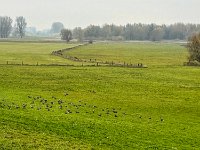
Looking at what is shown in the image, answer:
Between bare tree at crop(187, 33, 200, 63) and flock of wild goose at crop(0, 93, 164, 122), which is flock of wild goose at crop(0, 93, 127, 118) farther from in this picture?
bare tree at crop(187, 33, 200, 63)

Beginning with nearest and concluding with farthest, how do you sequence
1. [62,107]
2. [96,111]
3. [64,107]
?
[96,111]
[62,107]
[64,107]

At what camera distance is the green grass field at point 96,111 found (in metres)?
29.6

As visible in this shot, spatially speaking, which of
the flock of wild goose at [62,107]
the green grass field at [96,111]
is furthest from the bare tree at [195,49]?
the flock of wild goose at [62,107]

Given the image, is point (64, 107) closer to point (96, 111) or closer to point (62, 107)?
point (62, 107)

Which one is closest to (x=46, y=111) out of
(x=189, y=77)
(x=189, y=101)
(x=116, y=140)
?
(x=116, y=140)

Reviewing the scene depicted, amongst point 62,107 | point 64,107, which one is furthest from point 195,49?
point 62,107

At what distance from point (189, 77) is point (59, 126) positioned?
47.5 metres

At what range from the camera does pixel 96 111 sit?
4016cm

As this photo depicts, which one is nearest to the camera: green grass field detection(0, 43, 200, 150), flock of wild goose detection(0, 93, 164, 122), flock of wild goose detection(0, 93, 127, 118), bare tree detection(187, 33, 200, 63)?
green grass field detection(0, 43, 200, 150)

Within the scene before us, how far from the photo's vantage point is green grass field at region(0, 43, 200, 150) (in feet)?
97.2

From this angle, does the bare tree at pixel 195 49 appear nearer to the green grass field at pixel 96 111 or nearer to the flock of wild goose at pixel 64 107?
the green grass field at pixel 96 111

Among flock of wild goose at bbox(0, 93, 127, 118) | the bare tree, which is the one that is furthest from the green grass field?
the bare tree

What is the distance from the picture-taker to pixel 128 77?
70750mm

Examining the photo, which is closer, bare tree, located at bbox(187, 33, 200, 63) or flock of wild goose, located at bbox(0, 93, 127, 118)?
flock of wild goose, located at bbox(0, 93, 127, 118)
